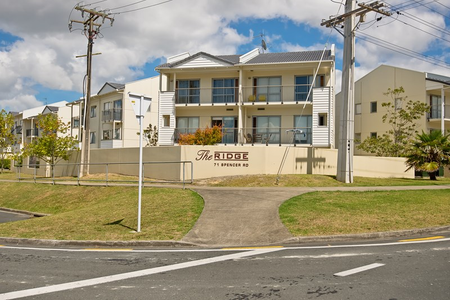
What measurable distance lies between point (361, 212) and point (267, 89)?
814 inches

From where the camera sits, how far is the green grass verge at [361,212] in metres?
10.6

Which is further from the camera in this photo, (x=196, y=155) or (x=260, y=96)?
(x=260, y=96)

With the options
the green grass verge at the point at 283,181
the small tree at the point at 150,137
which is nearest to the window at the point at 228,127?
the small tree at the point at 150,137

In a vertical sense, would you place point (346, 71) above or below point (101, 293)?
above

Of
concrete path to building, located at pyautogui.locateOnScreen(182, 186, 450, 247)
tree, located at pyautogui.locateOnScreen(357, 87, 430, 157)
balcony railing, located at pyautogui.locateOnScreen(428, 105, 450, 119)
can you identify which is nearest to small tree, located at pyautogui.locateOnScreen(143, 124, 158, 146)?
tree, located at pyautogui.locateOnScreen(357, 87, 430, 157)

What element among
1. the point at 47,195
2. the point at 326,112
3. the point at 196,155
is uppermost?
the point at 326,112

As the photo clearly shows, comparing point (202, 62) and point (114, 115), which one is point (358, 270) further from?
point (114, 115)

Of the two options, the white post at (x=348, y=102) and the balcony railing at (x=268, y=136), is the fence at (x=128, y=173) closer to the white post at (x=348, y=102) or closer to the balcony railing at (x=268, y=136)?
the balcony railing at (x=268, y=136)

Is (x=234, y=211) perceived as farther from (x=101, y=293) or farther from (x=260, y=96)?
(x=260, y=96)

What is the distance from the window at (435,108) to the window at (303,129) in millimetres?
12569

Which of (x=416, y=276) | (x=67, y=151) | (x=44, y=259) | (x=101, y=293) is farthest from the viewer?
(x=67, y=151)

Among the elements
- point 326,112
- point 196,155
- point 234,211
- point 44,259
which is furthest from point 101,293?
point 326,112

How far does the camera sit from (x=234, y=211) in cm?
1288

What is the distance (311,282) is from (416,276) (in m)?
1.64
